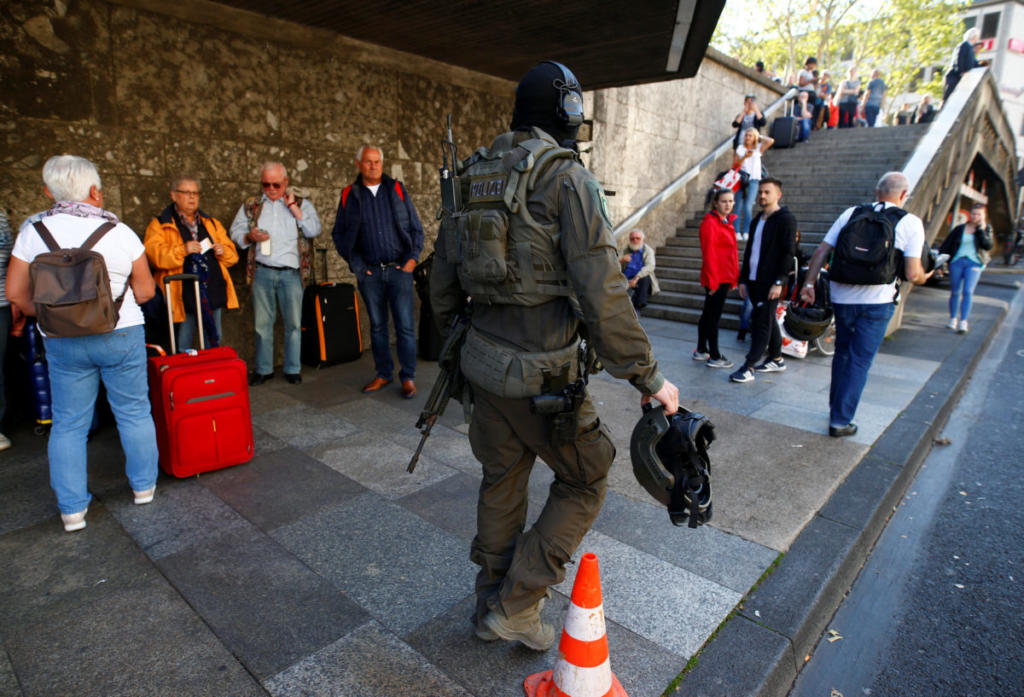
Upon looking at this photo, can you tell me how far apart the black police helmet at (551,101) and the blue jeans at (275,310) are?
4079 millimetres

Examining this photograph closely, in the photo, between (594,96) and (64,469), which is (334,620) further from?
(594,96)

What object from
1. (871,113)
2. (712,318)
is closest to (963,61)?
(871,113)

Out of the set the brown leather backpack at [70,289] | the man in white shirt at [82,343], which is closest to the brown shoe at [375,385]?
the man in white shirt at [82,343]

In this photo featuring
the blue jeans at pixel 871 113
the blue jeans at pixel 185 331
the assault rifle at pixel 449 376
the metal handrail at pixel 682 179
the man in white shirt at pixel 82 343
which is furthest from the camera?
the blue jeans at pixel 871 113

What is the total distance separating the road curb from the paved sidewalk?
0.02 metres

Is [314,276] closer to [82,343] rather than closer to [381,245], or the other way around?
[381,245]

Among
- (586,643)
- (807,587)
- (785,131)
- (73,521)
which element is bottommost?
(807,587)

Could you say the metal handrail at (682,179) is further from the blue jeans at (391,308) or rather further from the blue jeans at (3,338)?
the blue jeans at (3,338)

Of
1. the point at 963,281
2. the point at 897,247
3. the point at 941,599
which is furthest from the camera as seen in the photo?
the point at 963,281

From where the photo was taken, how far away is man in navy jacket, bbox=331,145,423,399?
526cm

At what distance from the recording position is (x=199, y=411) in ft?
11.9

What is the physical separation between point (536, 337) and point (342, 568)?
1.58 metres

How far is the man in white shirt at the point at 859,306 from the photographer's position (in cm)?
427

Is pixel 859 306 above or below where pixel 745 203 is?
below
